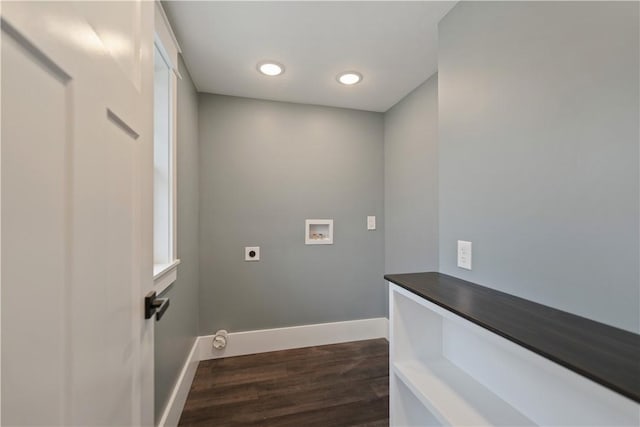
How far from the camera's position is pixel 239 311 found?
225 centimetres

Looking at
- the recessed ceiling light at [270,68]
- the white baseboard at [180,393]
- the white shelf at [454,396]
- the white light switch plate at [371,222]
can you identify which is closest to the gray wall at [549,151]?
the white shelf at [454,396]

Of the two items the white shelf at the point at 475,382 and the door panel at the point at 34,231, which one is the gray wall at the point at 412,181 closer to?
the white shelf at the point at 475,382

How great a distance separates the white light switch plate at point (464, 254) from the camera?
1233mm

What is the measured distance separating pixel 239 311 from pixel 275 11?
217 cm

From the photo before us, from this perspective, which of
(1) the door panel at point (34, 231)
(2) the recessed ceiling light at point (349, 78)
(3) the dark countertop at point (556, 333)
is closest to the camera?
(1) the door panel at point (34, 231)

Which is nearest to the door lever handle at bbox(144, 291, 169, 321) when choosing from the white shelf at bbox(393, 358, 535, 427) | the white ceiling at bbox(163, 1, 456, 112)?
the white shelf at bbox(393, 358, 535, 427)

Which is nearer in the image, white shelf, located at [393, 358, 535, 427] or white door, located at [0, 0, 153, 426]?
white door, located at [0, 0, 153, 426]

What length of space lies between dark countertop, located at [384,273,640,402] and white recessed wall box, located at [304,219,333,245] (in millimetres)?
1374

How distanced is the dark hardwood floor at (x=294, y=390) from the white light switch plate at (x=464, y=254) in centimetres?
106

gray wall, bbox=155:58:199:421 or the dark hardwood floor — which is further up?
gray wall, bbox=155:58:199:421

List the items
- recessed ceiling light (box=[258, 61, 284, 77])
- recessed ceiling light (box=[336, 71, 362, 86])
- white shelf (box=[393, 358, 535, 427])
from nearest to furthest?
1. white shelf (box=[393, 358, 535, 427])
2. recessed ceiling light (box=[258, 61, 284, 77])
3. recessed ceiling light (box=[336, 71, 362, 86])

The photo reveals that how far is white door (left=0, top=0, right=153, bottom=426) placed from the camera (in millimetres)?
346

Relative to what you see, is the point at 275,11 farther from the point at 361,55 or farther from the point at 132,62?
the point at 132,62

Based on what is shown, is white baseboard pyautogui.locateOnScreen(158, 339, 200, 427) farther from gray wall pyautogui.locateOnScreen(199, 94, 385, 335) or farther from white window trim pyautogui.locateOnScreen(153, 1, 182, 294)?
white window trim pyautogui.locateOnScreen(153, 1, 182, 294)
